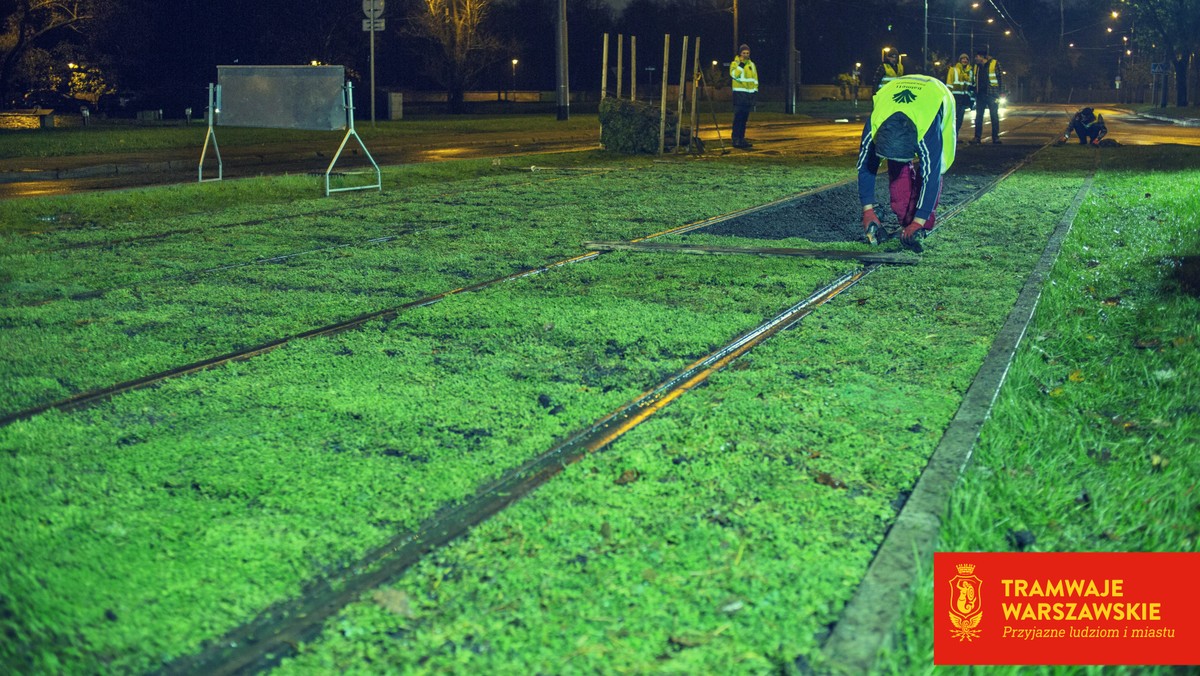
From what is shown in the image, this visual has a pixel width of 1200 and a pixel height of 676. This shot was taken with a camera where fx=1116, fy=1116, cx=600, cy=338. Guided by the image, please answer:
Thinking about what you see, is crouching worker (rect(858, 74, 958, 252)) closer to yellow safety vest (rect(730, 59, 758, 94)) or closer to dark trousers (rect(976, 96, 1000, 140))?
yellow safety vest (rect(730, 59, 758, 94))

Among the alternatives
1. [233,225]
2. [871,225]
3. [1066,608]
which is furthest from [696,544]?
[233,225]

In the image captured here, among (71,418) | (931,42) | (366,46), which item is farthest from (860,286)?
(931,42)

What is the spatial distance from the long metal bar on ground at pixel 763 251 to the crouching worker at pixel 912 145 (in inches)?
20.9

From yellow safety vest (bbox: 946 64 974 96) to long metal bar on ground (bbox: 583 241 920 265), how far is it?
14591 mm

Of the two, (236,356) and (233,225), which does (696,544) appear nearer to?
(236,356)

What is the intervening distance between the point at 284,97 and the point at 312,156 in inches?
244

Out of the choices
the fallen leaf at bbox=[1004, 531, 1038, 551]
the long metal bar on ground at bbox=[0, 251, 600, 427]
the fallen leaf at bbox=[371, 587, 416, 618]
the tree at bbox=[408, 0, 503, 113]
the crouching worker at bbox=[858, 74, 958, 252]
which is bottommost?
the fallen leaf at bbox=[371, 587, 416, 618]

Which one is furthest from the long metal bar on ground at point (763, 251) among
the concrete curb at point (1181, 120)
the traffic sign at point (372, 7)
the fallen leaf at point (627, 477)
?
the concrete curb at point (1181, 120)

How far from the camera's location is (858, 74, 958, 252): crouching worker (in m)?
8.62

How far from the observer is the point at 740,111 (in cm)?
2166

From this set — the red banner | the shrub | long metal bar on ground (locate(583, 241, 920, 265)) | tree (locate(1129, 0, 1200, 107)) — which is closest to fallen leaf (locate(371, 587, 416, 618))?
the red banner

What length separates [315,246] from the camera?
9.55m

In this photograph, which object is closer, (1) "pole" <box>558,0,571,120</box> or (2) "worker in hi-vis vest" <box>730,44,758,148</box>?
(2) "worker in hi-vis vest" <box>730,44,758,148</box>

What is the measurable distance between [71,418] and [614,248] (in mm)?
5193
